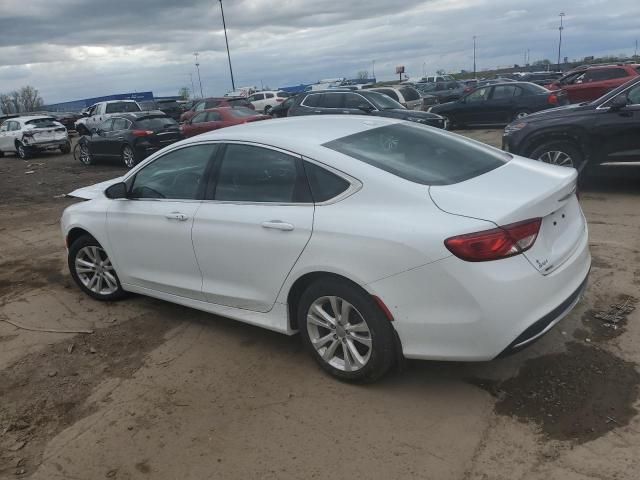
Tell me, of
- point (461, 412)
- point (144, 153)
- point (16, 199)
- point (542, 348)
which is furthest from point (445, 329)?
point (144, 153)

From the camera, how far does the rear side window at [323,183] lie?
3.38m

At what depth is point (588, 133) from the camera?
25.4 feet

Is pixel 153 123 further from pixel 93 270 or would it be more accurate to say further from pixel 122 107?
pixel 93 270

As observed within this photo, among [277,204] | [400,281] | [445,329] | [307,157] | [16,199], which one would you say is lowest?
[16,199]

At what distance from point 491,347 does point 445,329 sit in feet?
0.82

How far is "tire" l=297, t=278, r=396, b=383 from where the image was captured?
3.20 meters

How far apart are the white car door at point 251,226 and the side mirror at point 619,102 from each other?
5.87 metres

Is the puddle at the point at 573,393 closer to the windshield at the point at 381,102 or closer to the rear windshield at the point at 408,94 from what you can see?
the windshield at the point at 381,102

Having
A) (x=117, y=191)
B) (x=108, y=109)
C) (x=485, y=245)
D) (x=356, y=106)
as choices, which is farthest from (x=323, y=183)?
(x=108, y=109)

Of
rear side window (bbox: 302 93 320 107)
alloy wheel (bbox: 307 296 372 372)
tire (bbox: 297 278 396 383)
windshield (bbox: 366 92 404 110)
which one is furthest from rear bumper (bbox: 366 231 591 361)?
rear side window (bbox: 302 93 320 107)

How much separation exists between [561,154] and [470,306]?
598 cm

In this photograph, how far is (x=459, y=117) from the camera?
19438 mm

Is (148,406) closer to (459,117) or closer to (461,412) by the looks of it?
(461,412)

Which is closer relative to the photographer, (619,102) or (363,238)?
(363,238)
